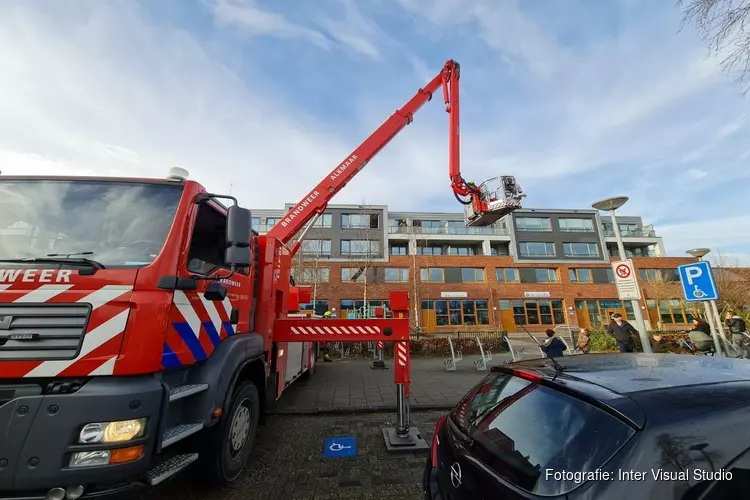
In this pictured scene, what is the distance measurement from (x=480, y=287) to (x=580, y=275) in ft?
37.3

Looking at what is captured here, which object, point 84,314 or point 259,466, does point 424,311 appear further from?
point 84,314

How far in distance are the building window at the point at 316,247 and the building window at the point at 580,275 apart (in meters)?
25.2

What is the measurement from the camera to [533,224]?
36344 millimetres

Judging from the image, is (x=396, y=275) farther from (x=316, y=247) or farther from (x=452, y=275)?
(x=316, y=247)

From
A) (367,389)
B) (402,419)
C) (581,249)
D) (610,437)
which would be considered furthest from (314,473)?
(581,249)

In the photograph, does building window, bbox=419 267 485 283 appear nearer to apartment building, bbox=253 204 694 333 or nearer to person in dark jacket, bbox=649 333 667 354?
apartment building, bbox=253 204 694 333

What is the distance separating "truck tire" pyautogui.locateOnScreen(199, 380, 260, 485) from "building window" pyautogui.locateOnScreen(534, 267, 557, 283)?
34.7 metres

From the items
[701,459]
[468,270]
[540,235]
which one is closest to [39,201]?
[701,459]

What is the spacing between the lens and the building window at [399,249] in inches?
1346

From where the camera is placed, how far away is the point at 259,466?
3.71m

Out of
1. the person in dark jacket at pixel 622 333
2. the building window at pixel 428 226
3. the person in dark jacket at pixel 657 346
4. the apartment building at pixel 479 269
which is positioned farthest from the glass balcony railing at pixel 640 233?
the person in dark jacket at pixel 622 333

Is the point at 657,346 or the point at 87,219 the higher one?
the point at 87,219

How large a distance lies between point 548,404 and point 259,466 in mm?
3423

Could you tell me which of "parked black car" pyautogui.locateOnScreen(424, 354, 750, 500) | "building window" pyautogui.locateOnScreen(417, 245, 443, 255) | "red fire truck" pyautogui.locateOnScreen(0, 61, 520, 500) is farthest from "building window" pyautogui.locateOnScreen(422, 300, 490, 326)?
"parked black car" pyautogui.locateOnScreen(424, 354, 750, 500)
